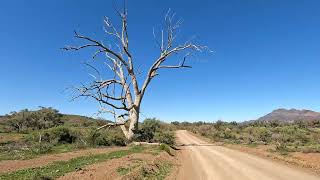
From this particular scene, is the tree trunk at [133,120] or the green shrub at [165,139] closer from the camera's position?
the tree trunk at [133,120]

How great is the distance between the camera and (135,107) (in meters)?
34.8

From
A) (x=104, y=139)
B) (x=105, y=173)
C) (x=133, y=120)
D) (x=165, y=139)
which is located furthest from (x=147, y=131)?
(x=105, y=173)

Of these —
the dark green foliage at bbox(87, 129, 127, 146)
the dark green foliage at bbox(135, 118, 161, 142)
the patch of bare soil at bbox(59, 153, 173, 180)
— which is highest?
the dark green foliage at bbox(135, 118, 161, 142)

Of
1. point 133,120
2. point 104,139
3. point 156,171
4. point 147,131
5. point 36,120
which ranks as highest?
point 36,120

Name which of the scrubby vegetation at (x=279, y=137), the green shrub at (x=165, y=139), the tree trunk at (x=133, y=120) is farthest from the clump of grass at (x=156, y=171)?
the green shrub at (x=165, y=139)

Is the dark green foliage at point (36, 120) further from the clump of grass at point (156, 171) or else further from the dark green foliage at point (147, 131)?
the clump of grass at point (156, 171)

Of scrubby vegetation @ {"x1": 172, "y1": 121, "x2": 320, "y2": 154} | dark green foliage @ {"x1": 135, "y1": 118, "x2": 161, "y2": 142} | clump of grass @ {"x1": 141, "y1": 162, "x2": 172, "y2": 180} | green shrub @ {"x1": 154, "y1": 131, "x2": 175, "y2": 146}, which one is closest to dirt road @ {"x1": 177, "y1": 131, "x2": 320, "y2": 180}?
clump of grass @ {"x1": 141, "y1": 162, "x2": 172, "y2": 180}

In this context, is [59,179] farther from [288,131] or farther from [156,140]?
[288,131]

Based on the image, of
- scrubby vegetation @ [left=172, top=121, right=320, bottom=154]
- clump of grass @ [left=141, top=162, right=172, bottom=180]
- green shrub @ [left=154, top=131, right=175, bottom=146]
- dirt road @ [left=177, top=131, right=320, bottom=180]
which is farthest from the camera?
green shrub @ [left=154, top=131, right=175, bottom=146]

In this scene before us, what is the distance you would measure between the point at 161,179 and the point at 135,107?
62.8ft

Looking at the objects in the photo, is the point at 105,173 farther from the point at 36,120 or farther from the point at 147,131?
the point at 36,120

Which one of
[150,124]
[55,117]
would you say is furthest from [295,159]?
[55,117]

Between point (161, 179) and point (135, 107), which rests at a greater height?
point (135, 107)

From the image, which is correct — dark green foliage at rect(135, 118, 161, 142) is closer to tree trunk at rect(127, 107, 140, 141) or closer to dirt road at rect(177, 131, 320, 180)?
tree trunk at rect(127, 107, 140, 141)
